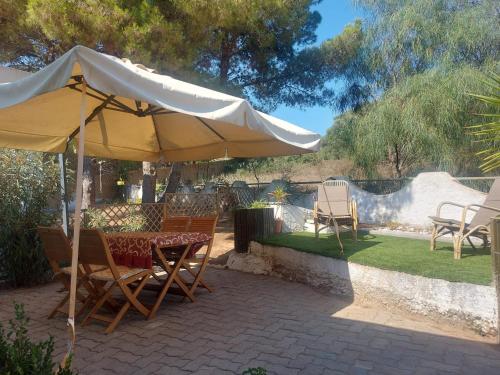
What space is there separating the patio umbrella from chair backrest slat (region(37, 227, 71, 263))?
0.83 m

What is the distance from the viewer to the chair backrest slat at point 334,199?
6273mm

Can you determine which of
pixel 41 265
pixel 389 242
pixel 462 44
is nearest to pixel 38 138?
pixel 41 265

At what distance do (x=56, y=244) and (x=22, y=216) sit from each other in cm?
203

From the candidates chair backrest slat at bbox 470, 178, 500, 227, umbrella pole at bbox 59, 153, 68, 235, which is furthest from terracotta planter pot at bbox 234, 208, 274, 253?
chair backrest slat at bbox 470, 178, 500, 227

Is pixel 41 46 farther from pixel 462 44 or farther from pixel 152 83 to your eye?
pixel 462 44

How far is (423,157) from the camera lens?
31.7 feet

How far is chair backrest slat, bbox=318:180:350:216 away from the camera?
247 inches

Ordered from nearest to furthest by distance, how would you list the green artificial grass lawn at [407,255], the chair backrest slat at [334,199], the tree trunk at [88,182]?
the green artificial grass lawn at [407,255] → the chair backrest slat at [334,199] → the tree trunk at [88,182]

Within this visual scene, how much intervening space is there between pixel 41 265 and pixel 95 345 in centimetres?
252

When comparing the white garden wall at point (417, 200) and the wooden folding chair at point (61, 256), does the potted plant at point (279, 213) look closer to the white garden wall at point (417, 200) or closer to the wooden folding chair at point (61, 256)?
the white garden wall at point (417, 200)

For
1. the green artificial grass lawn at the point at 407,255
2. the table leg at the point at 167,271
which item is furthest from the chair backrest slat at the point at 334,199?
the table leg at the point at 167,271

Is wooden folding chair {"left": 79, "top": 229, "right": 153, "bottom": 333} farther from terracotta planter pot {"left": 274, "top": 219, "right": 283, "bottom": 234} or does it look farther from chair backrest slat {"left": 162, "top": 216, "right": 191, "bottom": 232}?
terracotta planter pot {"left": 274, "top": 219, "right": 283, "bottom": 234}

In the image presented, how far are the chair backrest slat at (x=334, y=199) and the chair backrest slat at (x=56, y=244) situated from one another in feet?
13.1

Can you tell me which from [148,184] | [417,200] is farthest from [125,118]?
[417,200]
